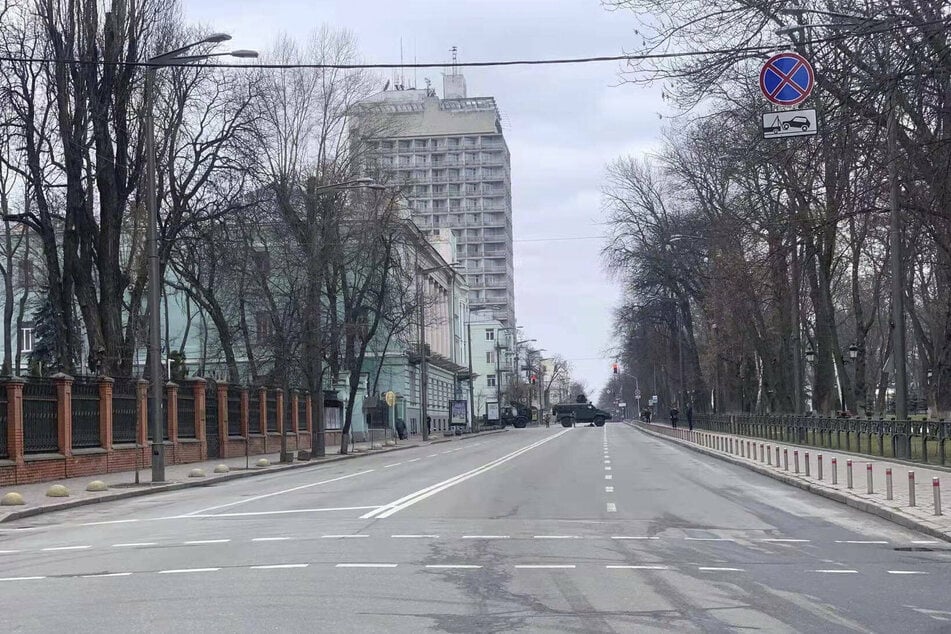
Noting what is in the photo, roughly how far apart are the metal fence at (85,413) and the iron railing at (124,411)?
125 centimetres

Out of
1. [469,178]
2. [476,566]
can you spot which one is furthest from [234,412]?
[469,178]

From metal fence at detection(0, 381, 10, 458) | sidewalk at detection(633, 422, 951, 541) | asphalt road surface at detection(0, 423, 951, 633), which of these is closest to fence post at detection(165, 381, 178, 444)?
metal fence at detection(0, 381, 10, 458)

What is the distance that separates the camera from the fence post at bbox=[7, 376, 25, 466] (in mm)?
26594

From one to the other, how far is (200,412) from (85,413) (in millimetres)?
9481

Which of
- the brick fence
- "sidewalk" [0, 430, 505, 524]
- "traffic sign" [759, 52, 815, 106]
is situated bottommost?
"sidewalk" [0, 430, 505, 524]

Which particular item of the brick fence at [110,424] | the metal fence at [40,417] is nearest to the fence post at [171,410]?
the brick fence at [110,424]

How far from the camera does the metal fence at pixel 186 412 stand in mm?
39031

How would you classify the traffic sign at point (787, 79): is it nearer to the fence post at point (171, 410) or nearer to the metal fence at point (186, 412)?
the fence post at point (171, 410)

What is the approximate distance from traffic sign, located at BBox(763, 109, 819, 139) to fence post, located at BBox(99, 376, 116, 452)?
75.0 ft

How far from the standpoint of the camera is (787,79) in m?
15.4

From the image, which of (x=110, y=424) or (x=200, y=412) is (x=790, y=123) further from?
(x=200, y=412)

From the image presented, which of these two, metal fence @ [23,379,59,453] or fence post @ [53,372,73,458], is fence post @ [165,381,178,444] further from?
metal fence @ [23,379,59,453]

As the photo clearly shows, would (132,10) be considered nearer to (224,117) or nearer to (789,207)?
(224,117)

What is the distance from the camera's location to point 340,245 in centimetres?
4741
